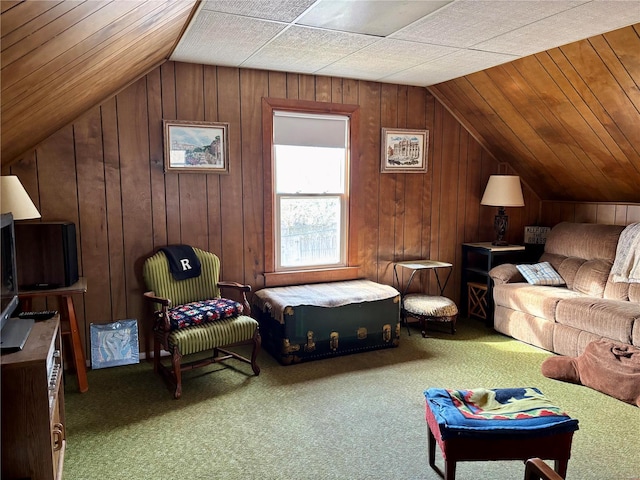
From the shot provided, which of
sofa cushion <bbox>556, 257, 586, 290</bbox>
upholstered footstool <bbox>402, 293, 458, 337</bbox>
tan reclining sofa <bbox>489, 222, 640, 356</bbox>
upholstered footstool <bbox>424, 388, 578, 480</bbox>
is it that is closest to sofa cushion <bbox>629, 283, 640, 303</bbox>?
tan reclining sofa <bbox>489, 222, 640, 356</bbox>

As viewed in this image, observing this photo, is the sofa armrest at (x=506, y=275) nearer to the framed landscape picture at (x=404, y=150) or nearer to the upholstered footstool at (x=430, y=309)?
the upholstered footstool at (x=430, y=309)

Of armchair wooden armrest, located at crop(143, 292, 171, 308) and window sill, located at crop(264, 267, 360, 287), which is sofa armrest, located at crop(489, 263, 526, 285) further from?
armchair wooden armrest, located at crop(143, 292, 171, 308)

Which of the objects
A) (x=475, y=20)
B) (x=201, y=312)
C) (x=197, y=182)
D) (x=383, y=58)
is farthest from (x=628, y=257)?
(x=197, y=182)

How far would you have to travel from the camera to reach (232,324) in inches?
137

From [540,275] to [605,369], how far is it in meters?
1.36

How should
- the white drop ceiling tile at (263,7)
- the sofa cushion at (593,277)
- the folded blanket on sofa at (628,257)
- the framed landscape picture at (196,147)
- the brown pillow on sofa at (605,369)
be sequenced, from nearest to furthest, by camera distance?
the white drop ceiling tile at (263,7) → the brown pillow on sofa at (605,369) → the framed landscape picture at (196,147) → the folded blanket on sofa at (628,257) → the sofa cushion at (593,277)

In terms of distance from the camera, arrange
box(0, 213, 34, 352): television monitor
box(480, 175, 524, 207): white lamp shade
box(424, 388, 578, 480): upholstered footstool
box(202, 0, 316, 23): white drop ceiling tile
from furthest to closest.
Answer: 1. box(480, 175, 524, 207): white lamp shade
2. box(202, 0, 316, 23): white drop ceiling tile
3. box(424, 388, 578, 480): upholstered footstool
4. box(0, 213, 34, 352): television monitor

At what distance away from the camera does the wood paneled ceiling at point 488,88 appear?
1681mm

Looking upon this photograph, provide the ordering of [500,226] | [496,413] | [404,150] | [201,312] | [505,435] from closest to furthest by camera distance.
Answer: [505,435]
[496,413]
[201,312]
[404,150]
[500,226]

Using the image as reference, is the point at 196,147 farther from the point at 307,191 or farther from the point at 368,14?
the point at 368,14

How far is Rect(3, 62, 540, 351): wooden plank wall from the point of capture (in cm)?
364

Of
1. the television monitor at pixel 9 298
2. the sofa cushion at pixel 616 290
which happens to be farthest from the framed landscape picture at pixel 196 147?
the sofa cushion at pixel 616 290

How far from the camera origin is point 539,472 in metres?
1.57

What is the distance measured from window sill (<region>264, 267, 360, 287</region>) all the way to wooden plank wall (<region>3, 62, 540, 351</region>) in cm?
11
